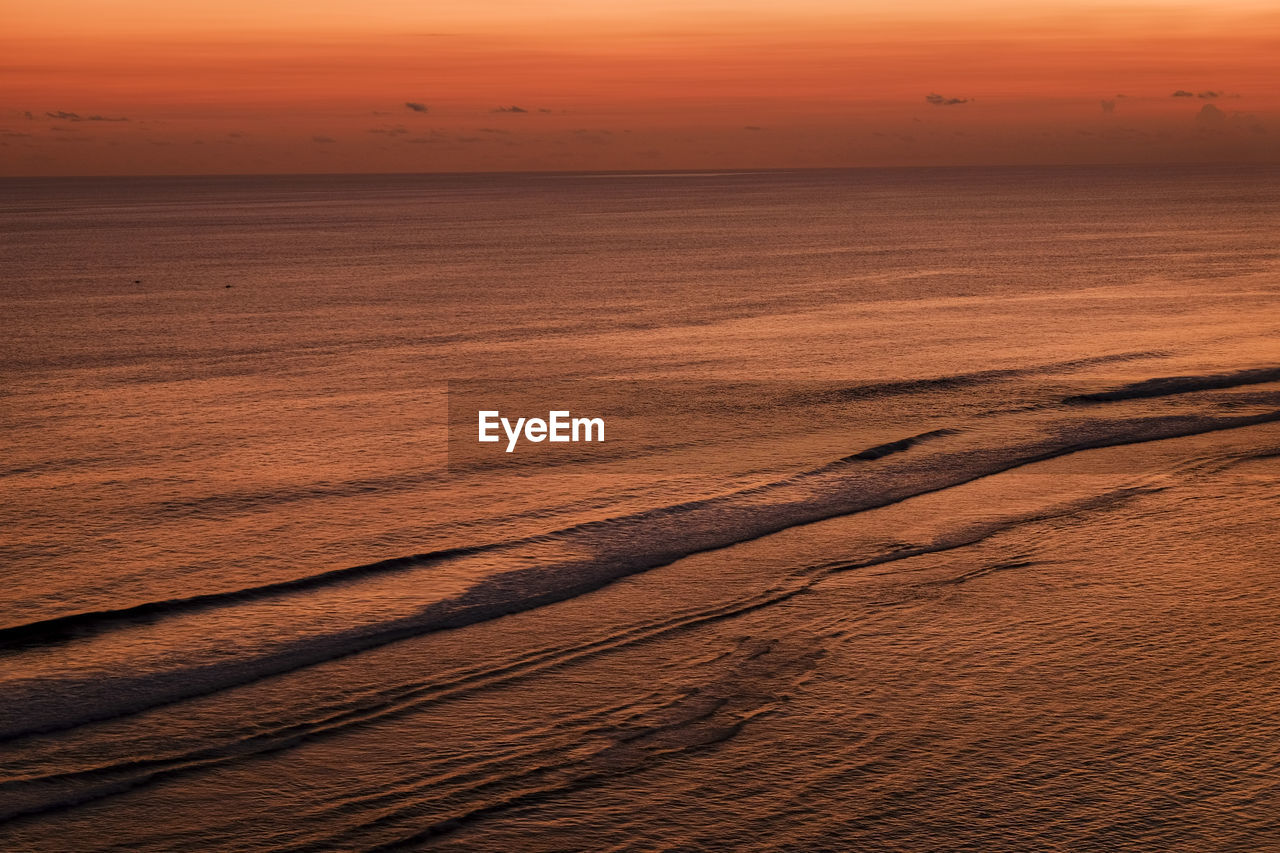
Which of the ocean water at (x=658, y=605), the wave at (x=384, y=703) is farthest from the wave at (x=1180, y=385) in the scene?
the wave at (x=384, y=703)

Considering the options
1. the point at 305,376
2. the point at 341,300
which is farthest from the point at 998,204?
the point at 305,376

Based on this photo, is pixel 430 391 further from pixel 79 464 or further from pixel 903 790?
pixel 903 790

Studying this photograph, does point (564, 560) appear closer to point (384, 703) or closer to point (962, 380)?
point (384, 703)

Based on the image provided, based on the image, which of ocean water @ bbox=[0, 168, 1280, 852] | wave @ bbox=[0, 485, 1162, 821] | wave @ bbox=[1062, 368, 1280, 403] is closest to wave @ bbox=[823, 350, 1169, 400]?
ocean water @ bbox=[0, 168, 1280, 852]

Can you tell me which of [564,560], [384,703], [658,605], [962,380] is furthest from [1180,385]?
[384,703]

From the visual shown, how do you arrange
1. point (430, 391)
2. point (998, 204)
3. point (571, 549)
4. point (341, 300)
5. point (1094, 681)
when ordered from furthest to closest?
point (998, 204) → point (341, 300) → point (430, 391) → point (571, 549) → point (1094, 681)

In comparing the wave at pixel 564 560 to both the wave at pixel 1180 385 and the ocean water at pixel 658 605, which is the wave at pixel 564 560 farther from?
the wave at pixel 1180 385
